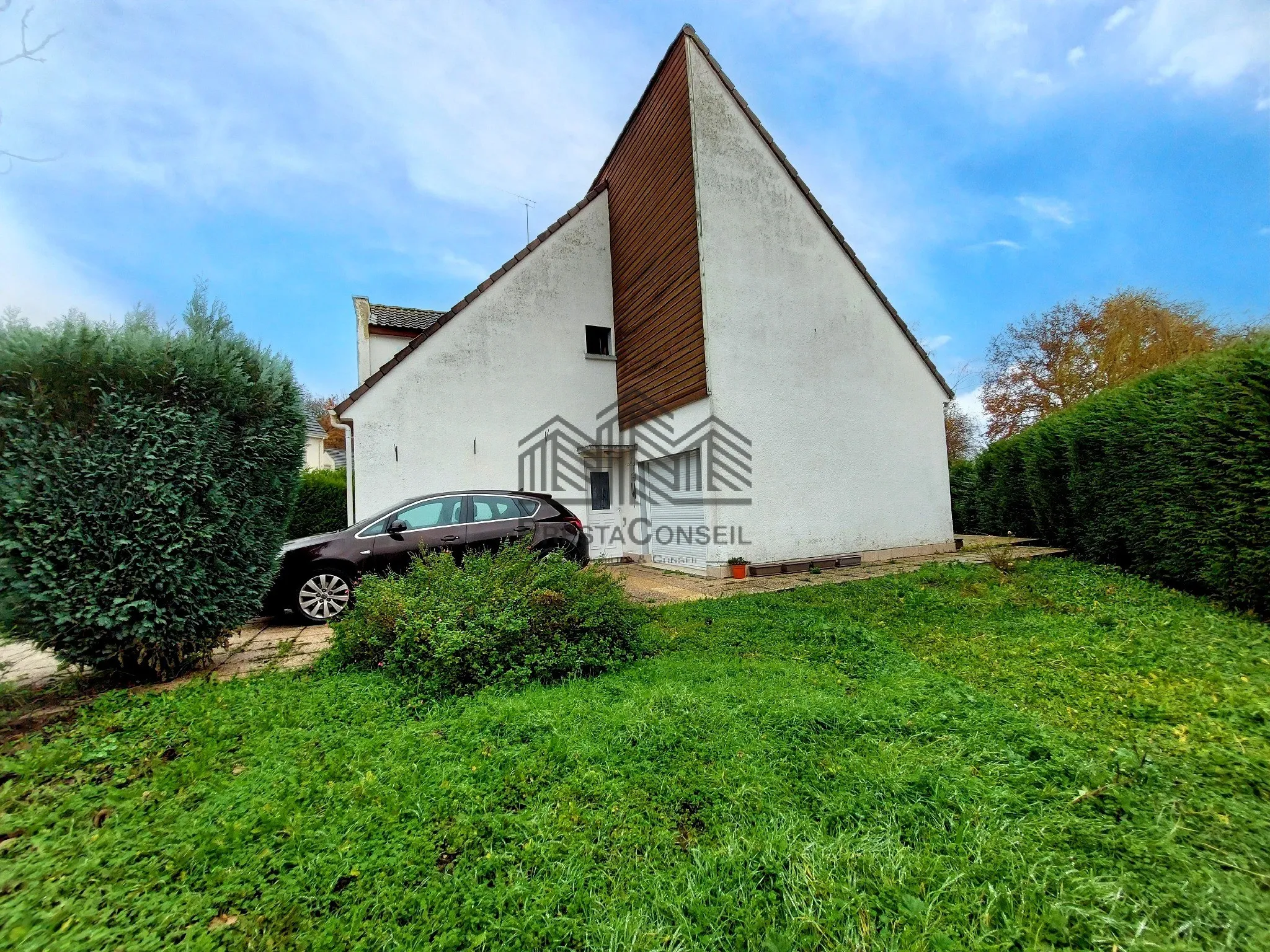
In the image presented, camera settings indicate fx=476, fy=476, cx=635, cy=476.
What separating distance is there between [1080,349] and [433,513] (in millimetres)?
25540

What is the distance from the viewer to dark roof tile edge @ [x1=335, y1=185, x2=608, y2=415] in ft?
28.0

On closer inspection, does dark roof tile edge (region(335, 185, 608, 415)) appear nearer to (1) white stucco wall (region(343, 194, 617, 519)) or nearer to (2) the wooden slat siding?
(1) white stucco wall (region(343, 194, 617, 519))

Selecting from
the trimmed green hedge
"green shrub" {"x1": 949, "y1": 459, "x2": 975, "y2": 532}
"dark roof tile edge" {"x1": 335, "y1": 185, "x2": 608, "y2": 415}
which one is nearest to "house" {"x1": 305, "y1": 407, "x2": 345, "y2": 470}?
"dark roof tile edge" {"x1": 335, "y1": 185, "x2": 608, "y2": 415}

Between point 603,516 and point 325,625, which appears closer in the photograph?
point 325,625

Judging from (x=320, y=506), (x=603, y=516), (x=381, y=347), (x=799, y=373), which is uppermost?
(x=381, y=347)

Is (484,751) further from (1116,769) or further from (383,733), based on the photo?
(1116,769)

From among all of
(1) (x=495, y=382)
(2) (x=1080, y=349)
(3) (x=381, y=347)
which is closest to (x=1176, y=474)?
(1) (x=495, y=382)

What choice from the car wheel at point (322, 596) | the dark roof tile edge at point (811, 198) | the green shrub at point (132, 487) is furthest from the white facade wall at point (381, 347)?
the green shrub at point (132, 487)

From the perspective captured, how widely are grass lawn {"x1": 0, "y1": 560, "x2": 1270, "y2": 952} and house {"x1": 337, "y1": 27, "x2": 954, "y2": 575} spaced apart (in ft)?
17.7

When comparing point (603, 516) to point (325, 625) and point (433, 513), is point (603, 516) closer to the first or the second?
point (433, 513)

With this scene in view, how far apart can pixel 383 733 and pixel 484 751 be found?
0.67m

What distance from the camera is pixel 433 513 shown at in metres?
6.18

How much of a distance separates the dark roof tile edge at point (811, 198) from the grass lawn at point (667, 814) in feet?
26.2

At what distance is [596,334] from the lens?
35.9ft
